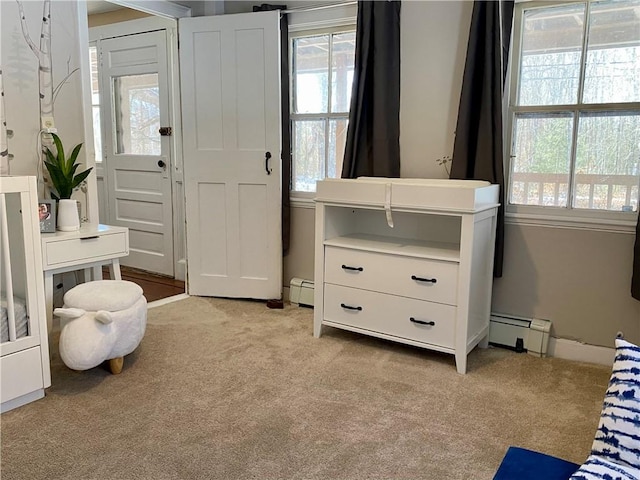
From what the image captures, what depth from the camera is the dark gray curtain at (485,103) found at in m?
2.67

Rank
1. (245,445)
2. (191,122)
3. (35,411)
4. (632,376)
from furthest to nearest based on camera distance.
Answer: (191,122), (35,411), (245,445), (632,376)

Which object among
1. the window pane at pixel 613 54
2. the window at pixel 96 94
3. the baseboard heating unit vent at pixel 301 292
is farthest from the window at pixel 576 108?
the window at pixel 96 94

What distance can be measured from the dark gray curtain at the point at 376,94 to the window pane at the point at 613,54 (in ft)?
3.34

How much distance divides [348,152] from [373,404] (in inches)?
61.0

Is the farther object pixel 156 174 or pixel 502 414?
pixel 156 174

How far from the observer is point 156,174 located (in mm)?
4430

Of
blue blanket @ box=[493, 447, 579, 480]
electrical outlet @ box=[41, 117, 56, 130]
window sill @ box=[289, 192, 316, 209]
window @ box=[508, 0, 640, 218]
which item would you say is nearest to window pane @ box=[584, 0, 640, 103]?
window @ box=[508, 0, 640, 218]

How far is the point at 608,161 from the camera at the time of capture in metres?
2.61

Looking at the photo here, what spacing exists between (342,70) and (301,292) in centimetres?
152

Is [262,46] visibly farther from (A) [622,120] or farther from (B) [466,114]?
(A) [622,120]

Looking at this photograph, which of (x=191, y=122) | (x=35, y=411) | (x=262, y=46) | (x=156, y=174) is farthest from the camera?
(x=156, y=174)

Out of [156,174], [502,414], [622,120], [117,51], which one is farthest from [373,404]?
[117,51]

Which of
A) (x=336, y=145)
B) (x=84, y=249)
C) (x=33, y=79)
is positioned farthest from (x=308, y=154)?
(x=33, y=79)

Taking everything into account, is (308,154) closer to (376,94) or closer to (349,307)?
(376,94)
